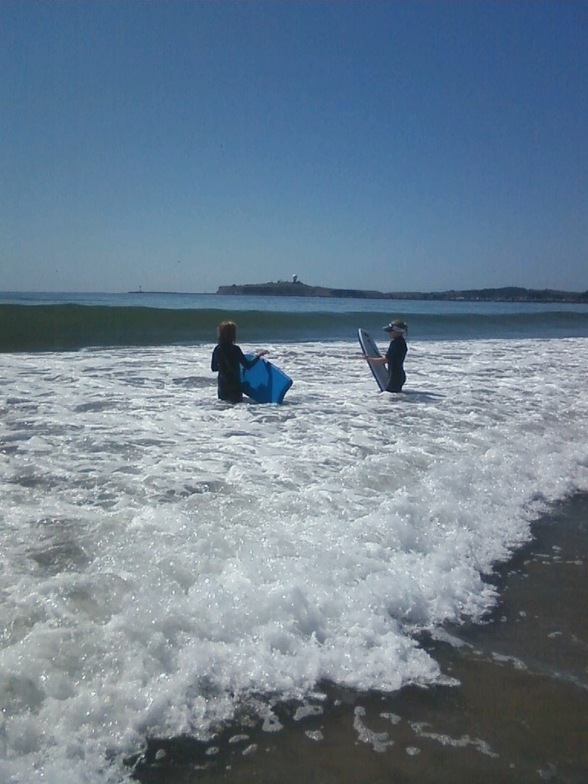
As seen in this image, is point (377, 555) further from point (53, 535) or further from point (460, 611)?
point (53, 535)

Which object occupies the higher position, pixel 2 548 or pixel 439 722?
pixel 2 548

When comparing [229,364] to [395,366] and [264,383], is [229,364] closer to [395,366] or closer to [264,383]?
[264,383]

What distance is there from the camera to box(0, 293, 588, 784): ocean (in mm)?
2668

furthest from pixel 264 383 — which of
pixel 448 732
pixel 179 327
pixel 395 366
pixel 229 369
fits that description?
pixel 179 327

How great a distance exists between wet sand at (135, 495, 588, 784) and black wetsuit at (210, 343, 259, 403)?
254 inches

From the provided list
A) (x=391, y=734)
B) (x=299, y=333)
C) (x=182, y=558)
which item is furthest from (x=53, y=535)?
(x=299, y=333)

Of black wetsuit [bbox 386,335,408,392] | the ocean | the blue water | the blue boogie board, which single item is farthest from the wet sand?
the blue water

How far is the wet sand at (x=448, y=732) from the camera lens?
2.54 metres

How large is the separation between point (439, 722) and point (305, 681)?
0.65m

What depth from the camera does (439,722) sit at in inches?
112

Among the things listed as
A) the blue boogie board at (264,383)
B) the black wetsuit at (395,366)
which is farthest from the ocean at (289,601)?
the black wetsuit at (395,366)

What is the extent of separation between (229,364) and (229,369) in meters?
0.10

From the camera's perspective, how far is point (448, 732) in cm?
279

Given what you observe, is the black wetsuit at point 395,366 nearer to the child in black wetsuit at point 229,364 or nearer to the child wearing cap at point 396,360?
the child wearing cap at point 396,360
